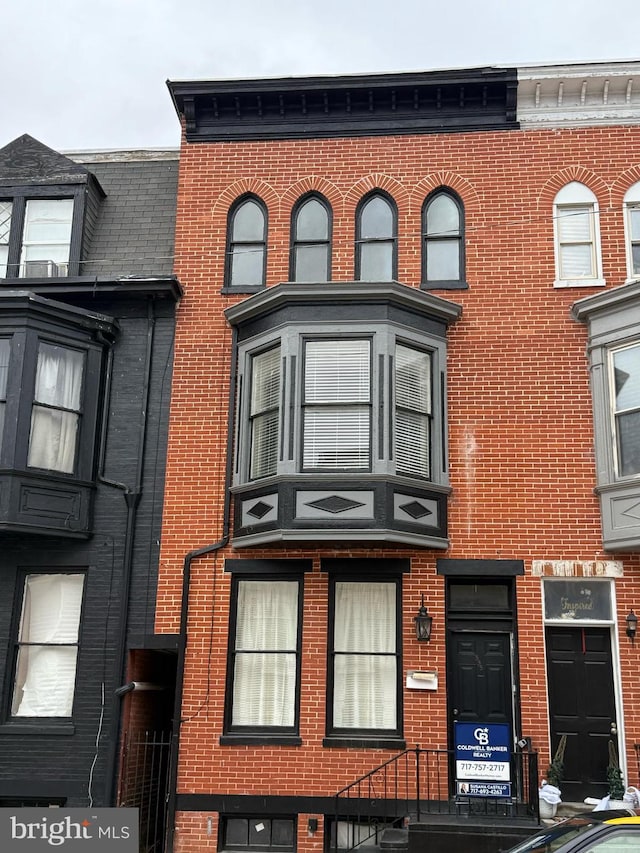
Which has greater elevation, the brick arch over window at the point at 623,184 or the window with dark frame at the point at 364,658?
the brick arch over window at the point at 623,184

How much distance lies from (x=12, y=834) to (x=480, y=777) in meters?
5.49

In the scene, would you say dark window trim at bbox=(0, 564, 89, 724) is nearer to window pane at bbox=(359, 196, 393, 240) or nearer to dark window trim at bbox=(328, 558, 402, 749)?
dark window trim at bbox=(328, 558, 402, 749)

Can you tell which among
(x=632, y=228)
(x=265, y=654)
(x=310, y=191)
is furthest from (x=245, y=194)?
(x=265, y=654)

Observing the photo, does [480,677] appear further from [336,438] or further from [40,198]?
[40,198]

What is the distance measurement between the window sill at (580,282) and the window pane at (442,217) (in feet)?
5.65

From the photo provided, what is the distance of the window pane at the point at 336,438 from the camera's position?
11.9 metres

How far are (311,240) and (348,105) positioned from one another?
2275 mm

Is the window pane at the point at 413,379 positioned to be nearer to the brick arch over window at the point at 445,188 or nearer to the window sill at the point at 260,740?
the brick arch over window at the point at 445,188

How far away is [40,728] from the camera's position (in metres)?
11.8

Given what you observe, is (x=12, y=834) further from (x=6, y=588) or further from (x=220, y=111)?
(x=220, y=111)

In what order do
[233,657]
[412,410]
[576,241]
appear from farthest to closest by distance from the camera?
[576,241] < [412,410] < [233,657]

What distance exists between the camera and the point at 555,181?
43.6 feet

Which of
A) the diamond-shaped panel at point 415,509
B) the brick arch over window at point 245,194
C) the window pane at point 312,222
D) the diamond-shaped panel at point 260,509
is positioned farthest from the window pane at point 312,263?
the diamond-shaped panel at point 415,509

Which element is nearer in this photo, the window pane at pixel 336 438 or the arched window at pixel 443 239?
the window pane at pixel 336 438
